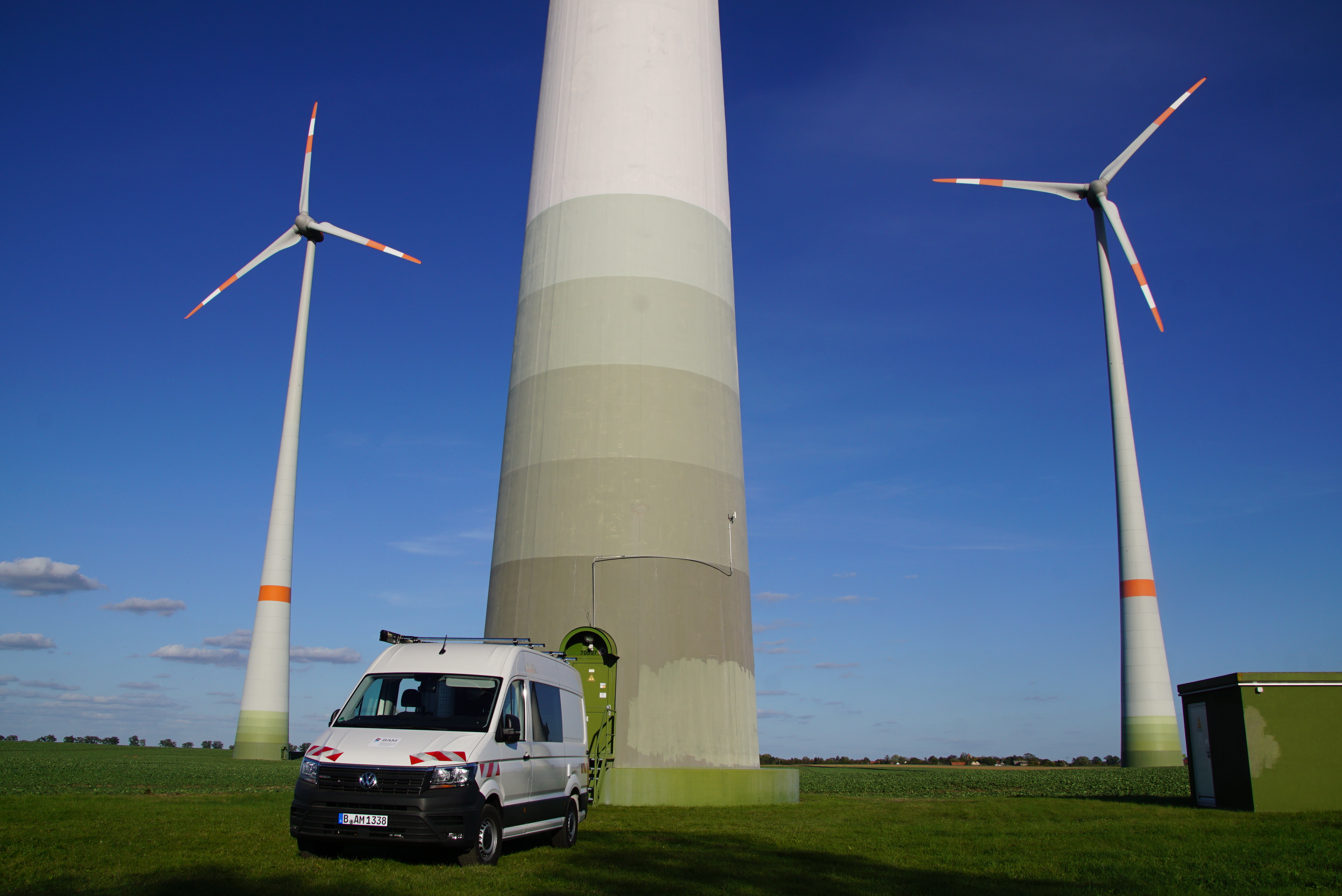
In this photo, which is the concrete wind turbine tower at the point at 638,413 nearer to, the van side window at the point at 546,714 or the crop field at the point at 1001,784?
the van side window at the point at 546,714

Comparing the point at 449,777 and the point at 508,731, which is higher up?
the point at 508,731

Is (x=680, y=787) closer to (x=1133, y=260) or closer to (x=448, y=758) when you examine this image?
(x=448, y=758)

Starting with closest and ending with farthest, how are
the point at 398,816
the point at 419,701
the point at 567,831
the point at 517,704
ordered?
the point at 398,816, the point at 419,701, the point at 517,704, the point at 567,831

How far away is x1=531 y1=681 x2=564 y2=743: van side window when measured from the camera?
14.2m

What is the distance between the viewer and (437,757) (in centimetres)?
1173

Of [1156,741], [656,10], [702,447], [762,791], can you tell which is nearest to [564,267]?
[702,447]

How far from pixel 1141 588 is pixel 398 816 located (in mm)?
38623

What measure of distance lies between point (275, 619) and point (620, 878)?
1332 inches

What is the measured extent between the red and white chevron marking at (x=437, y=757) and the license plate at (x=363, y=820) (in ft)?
2.23

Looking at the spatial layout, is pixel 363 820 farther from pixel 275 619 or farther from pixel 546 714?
pixel 275 619

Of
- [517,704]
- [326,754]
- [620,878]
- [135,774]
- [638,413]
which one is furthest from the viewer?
[135,774]

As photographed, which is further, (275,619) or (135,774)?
(275,619)

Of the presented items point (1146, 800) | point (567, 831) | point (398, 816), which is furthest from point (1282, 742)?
point (398, 816)

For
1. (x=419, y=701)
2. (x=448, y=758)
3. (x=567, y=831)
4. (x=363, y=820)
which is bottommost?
(x=567, y=831)
